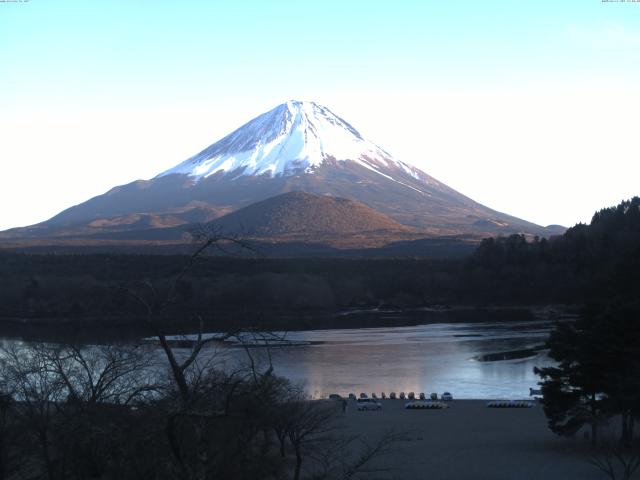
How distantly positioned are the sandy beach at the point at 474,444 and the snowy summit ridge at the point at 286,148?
100641 millimetres

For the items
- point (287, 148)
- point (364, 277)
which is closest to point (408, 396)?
point (364, 277)

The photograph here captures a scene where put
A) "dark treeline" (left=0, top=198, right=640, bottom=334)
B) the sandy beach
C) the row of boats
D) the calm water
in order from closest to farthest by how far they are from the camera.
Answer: the sandy beach, the row of boats, the calm water, "dark treeline" (left=0, top=198, right=640, bottom=334)

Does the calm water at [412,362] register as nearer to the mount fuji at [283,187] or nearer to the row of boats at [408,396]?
the row of boats at [408,396]

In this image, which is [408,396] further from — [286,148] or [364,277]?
[286,148]

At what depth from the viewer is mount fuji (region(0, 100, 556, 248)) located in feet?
311

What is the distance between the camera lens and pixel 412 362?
24.4 m

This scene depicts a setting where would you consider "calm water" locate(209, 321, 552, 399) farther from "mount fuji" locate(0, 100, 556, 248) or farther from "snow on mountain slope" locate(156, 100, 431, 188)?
"snow on mountain slope" locate(156, 100, 431, 188)

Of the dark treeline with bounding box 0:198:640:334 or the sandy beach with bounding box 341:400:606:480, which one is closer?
the sandy beach with bounding box 341:400:606:480

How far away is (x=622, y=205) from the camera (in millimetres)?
57500

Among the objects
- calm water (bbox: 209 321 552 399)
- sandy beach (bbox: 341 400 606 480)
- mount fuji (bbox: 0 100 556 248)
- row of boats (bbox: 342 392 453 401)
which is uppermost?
mount fuji (bbox: 0 100 556 248)

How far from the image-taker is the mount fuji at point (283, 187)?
3730 inches

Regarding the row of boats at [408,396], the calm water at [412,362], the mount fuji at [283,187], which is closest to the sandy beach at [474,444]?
the row of boats at [408,396]

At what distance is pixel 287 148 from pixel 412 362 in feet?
330

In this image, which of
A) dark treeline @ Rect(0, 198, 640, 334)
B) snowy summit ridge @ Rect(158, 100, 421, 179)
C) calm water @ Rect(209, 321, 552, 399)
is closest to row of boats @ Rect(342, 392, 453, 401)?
calm water @ Rect(209, 321, 552, 399)
